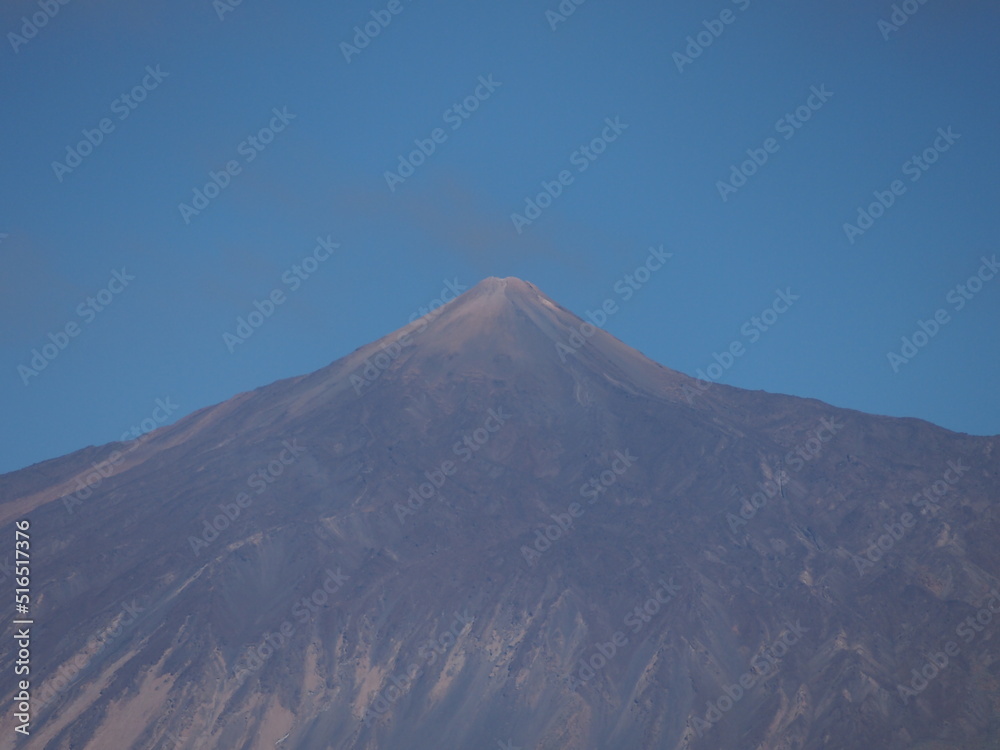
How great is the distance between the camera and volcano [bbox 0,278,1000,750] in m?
102

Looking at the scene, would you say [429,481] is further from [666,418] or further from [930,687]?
[930,687]

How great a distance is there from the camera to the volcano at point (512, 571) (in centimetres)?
10150

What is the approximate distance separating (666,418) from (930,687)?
51748mm

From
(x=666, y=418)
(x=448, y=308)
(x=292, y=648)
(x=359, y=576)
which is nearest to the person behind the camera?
(x=292, y=648)

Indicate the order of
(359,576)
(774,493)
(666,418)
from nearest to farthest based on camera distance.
A: (359,576)
(774,493)
(666,418)

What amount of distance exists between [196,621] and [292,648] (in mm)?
9271

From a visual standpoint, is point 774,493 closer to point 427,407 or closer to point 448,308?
point 427,407

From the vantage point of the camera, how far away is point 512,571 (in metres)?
120

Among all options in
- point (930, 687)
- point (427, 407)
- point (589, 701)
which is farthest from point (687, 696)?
point (427, 407)

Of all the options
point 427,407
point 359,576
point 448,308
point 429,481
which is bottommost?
point 359,576

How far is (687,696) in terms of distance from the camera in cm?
10244

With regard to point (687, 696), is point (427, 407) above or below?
above

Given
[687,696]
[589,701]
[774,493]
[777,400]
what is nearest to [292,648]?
[589,701]

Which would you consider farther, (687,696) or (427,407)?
(427,407)
